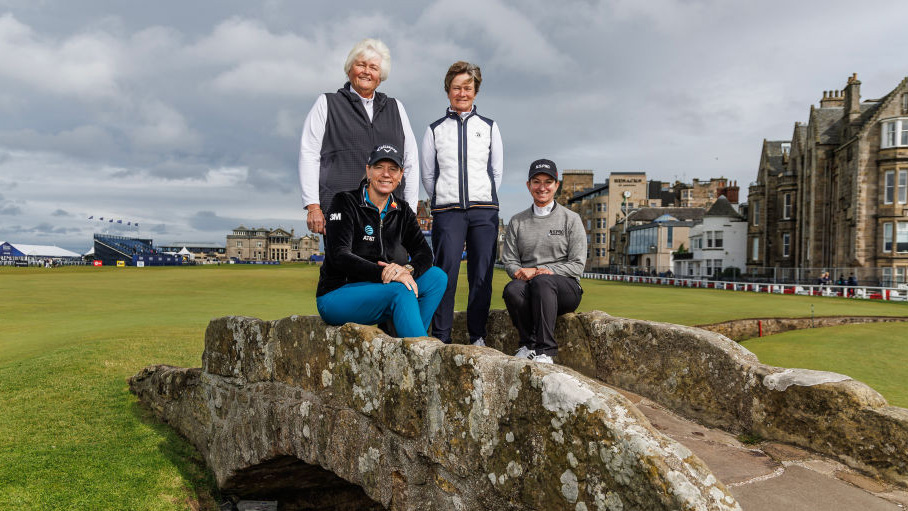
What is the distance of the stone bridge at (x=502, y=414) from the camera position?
234 centimetres

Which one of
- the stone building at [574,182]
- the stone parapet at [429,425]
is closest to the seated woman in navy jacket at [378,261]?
the stone parapet at [429,425]

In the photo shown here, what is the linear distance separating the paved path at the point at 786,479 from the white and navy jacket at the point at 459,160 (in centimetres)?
288

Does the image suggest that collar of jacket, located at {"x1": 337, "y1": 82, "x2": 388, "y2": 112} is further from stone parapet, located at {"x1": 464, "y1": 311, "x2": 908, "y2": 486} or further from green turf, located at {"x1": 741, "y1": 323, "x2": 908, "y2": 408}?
green turf, located at {"x1": 741, "y1": 323, "x2": 908, "y2": 408}

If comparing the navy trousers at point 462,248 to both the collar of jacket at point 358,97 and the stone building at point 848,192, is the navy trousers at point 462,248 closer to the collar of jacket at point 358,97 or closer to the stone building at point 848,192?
the collar of jacket at point 358,97

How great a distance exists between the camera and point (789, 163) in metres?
47.1

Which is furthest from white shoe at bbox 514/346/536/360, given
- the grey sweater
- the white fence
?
the white fence

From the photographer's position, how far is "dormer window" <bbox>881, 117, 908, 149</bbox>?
110 feet

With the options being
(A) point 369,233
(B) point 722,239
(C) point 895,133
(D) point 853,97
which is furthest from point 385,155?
(B) point 722,239

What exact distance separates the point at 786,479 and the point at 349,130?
444cm

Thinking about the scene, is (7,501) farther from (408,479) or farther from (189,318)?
(189,318)

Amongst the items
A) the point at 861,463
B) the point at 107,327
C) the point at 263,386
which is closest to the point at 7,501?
the point at 263,386

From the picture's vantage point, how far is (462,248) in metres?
5.55

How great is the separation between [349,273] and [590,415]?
2.47 metres

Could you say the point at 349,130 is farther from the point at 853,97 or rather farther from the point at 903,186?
the point at 853,97
